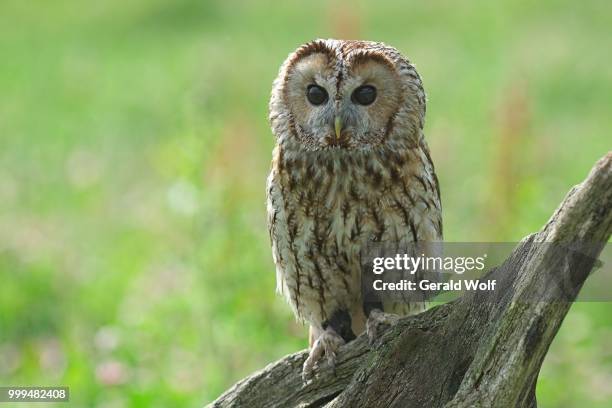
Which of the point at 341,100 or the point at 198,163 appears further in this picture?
the point at 198,163

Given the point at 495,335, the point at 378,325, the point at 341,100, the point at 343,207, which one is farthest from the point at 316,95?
the point at 495,335

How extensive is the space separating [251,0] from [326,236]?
10.3 m

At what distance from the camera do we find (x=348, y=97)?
294 cm

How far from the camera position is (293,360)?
2.83 meters

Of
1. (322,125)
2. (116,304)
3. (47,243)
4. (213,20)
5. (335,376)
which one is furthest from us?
(213,20)

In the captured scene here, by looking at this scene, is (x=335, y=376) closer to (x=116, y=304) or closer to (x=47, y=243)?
(x=116, y=304)

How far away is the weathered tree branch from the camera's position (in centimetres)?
221

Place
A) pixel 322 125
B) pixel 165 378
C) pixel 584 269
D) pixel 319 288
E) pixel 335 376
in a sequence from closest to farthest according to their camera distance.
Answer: pixel 584 269, pixel 335 376, pixel 322 125, pixel 319 288, pixel 165 378

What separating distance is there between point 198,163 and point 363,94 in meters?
1.10

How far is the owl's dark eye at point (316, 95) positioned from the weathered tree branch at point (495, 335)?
2.34 ft

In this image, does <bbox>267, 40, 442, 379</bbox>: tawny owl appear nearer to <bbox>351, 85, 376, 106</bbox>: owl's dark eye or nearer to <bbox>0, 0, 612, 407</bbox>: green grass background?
<bbox>351, 85, 376, 106</bbox>: owl's dark eye

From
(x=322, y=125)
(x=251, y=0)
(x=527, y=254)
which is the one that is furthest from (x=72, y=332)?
(x=251, y=0)

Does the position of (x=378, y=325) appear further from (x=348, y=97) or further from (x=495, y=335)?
(x=348, y=97)

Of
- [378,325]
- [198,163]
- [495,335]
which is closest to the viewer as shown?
[495,335]
